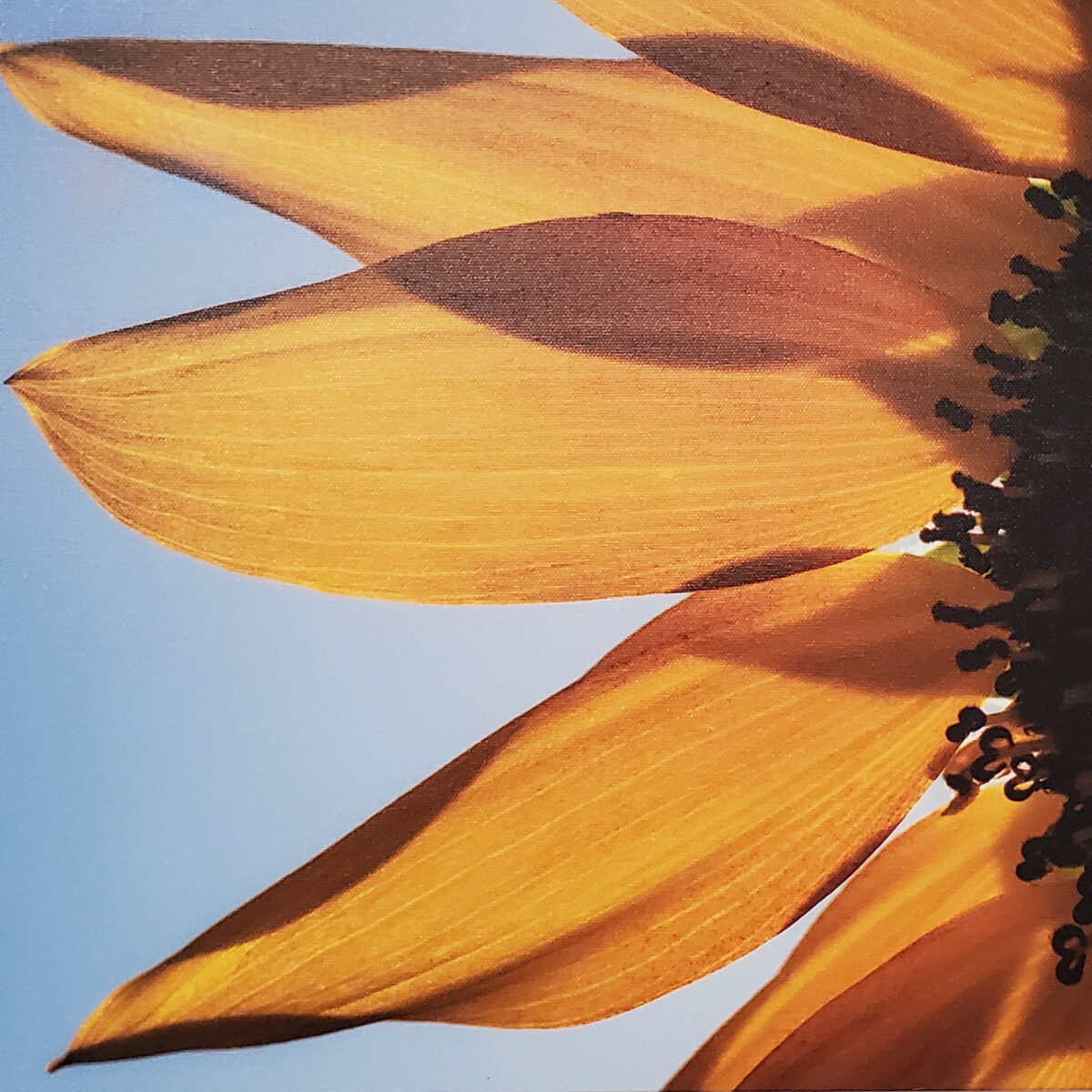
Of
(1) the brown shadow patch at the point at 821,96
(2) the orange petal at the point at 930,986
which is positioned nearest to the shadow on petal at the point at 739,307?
(1) the brown shadow patch at the point at 821,96

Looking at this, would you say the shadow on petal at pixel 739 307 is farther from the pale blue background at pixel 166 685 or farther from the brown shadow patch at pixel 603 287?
the pale blue background at pixel 166 685

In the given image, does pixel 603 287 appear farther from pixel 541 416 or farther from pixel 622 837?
pixel 622 837

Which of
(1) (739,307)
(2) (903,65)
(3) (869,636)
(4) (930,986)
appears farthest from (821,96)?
(4) (930,986)

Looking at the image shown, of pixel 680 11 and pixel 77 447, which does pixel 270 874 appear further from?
pixel 680 11

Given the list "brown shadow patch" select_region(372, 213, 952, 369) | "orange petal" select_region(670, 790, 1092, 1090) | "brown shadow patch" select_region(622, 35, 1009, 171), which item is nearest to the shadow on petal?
"brown shadow patch" select_region(372, 213, 952, 369)

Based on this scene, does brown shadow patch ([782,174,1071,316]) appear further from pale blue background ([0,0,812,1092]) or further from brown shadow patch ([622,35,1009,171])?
pale blue background ([0,0,812,1092])
